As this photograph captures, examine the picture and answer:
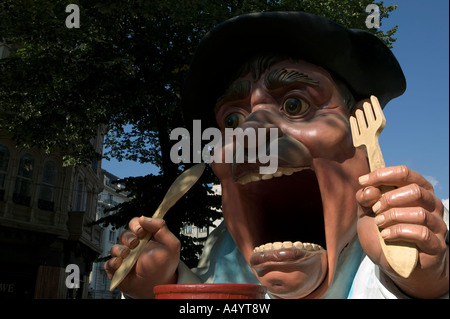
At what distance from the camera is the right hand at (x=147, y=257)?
6.57 ft

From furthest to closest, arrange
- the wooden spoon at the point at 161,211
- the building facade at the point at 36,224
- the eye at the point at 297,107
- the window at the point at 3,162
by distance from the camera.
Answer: the window at the point at 3,162, the building facade at the point at 36,224, the eye at the point at 297,107, the wooden spoon at the point at 161,211

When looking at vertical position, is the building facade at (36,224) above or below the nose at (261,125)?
above

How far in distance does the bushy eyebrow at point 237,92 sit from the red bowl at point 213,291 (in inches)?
51.3

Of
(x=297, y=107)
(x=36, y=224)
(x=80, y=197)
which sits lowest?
(x=297, y=107)

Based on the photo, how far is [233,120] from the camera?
233cm

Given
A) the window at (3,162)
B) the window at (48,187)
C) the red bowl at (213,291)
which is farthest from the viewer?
the window at (48,187)

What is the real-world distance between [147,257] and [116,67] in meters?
5.00

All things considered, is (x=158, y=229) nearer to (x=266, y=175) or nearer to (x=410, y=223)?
(x=266, y=175)

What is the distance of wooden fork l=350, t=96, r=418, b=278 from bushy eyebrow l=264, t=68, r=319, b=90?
1.52 ft

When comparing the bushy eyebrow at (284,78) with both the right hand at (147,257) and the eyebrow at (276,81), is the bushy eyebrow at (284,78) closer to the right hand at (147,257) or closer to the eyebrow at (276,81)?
the eyebrow at (276,81)

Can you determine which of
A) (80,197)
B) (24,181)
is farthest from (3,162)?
(80,197)

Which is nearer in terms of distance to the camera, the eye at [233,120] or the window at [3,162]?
the eye at [233,120]

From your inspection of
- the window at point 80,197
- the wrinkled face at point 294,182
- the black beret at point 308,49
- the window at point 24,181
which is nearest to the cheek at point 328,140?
the wrinkled face at point 294,182

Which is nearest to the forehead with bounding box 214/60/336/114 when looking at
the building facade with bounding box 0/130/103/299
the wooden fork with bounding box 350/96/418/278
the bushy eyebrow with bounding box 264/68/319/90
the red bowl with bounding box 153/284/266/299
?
the bushy eyebrow with bounding box 264/68/319/90
